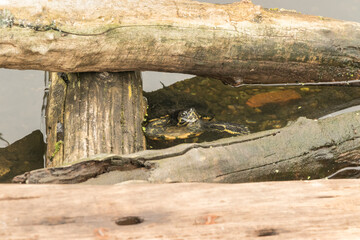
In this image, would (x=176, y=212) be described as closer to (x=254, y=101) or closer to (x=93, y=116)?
(x=93, y=116)

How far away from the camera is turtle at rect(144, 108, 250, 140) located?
480 centimetres

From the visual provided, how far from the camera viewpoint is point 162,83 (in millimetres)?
5352

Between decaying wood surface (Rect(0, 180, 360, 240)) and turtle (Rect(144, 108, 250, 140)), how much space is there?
90.6 inches

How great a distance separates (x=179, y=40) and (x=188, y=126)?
1.09 meters

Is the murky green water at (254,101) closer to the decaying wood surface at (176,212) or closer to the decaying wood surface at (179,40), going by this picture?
the decaying wood surface at (179,40)

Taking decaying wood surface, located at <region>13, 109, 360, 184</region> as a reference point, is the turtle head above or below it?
above

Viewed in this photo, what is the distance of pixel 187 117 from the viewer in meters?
4.82

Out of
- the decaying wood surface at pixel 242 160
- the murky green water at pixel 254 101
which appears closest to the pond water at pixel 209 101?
the murky green water at pixel 254 101

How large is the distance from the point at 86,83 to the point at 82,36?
549 mm

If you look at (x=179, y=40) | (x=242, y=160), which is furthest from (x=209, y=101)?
(x=242, y=160)

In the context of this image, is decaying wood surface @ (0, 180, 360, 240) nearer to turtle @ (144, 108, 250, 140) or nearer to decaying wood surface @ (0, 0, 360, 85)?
A: decaying wood surface @ (0, 0, 360, 85)

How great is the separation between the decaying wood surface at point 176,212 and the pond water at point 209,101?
247 cm

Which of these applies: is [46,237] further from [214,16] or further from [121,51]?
Result: [214,16]

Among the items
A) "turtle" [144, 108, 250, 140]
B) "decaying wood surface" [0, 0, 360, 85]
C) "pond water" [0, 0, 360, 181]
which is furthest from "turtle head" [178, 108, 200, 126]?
"decaying wood surface" [0, 0, 360, 85]
